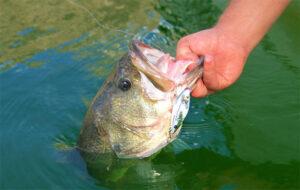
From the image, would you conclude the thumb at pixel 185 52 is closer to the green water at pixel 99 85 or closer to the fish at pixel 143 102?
the fish at pixel 143 102

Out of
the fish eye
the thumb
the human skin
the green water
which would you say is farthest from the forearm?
the green water

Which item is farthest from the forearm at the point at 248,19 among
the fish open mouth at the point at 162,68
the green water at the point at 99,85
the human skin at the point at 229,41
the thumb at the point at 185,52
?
the green water at the point at 99,85

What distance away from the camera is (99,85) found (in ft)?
16.4

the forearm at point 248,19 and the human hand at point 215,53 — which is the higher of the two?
the forearm at point 248,19

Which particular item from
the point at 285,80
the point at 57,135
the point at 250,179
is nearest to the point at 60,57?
the point at 57,135

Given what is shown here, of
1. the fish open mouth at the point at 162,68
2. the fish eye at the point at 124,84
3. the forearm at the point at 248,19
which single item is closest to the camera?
the fish open mouth at the point at 162,68

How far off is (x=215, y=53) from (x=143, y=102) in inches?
21.1

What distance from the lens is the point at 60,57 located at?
5.46 metres

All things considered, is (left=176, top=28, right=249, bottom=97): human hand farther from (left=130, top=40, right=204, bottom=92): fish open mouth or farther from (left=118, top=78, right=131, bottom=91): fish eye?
(left=118, top=78, right=131, bottom=91): fish eye

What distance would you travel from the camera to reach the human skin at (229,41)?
10.9 feet

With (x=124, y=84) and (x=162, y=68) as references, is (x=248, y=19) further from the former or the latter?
(x=124, y=84)

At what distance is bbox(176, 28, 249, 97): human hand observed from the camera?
130 inches

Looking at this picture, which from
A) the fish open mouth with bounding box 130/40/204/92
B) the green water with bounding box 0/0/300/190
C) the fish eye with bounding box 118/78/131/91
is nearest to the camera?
the fish open mouth with bounding box 130/40/204/92

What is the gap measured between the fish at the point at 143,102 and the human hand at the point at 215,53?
0.24ft
